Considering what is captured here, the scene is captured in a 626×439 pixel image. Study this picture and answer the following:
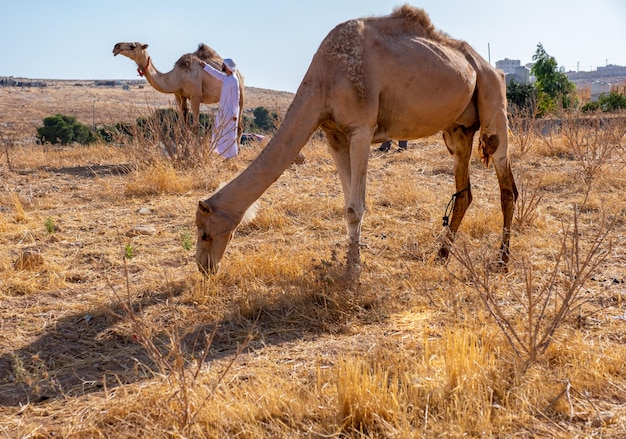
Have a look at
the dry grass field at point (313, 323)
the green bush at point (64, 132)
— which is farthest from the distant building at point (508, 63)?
the dry grass field at point (313, 323)

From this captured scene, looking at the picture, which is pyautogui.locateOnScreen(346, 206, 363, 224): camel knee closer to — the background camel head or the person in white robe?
the person in white robe

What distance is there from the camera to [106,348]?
4652 mm

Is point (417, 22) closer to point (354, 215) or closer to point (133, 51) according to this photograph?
point (354, 215)

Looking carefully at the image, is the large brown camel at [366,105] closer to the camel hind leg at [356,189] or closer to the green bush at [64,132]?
the camel hind leg at [356,189]

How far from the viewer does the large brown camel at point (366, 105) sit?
214 inches

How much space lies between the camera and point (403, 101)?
231 inches

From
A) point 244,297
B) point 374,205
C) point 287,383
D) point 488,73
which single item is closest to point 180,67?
point 374,205

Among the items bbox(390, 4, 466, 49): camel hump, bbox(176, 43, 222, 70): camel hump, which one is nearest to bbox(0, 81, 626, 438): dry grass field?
bbox(390, 4, 466, 49): camel hump

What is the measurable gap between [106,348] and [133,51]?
1069 cm

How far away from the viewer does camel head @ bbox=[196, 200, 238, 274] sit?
5363mm

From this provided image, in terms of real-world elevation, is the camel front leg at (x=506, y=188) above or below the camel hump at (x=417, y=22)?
below

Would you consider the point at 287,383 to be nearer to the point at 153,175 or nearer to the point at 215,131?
the point at 153,175

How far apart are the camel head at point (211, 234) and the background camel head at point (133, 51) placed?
943cm

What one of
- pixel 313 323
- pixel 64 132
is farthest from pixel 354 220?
pixel 64 132
